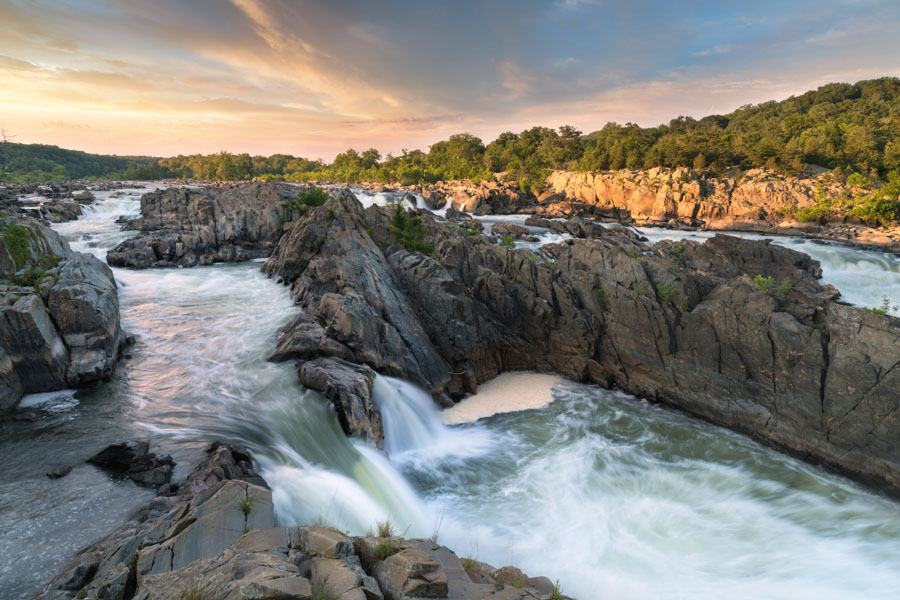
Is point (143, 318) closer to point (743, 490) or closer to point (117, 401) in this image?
point (117, 401)

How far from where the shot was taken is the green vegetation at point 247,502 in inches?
227

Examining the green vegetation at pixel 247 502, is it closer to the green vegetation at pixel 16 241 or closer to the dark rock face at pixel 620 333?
the dark rock face at pixel 620 333

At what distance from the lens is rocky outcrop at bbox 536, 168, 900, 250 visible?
51.8 meters

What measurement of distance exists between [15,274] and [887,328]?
29165 mm

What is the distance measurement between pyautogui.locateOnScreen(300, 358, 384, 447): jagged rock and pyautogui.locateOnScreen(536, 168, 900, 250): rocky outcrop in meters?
55.2

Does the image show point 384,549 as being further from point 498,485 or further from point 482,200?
point 482,200

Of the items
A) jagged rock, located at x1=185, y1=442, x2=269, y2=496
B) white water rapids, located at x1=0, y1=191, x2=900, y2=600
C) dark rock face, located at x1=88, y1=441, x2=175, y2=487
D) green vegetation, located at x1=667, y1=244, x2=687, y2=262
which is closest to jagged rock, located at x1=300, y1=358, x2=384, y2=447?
white water rapids, located at x1=0, y1=191, x2=900, y2=600

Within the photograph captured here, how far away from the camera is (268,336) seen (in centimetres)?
1648

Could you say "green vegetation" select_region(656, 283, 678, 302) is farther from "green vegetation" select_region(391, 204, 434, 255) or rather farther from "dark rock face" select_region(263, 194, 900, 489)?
"green vegetation" select_region(391, 204, 434, 255)

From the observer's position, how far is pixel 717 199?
5925 cm

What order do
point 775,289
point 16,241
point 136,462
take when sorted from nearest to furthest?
point 136,462 → point 16,241 → point 775,289

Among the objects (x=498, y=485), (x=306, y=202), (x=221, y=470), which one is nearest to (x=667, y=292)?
(x=498, y=485)

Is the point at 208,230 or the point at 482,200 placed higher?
the point at 482,200

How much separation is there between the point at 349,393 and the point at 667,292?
1379 cm
